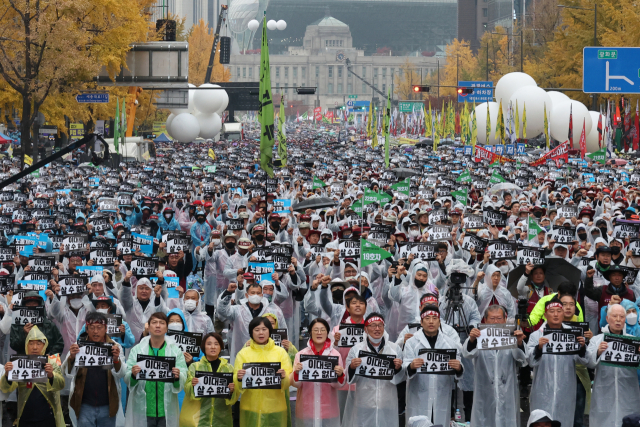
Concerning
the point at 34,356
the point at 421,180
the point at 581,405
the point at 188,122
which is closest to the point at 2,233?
the point at 34,356

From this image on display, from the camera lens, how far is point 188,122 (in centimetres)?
5809

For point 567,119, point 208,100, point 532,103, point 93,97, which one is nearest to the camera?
point 93,97

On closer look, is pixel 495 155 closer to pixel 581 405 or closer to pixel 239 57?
pixel 581 405

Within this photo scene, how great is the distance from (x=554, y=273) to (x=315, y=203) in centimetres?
880

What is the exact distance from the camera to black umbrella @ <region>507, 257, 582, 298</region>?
10450mm

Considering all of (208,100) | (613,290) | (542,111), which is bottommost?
(613,290)

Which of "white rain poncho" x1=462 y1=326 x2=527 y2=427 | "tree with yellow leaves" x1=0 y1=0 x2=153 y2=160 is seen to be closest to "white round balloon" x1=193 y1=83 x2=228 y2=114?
"tree with yellow leaves" x1=0 y1=0 x2=153 y2=160

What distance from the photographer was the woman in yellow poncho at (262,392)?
7480 millimetres

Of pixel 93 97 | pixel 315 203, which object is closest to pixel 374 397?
pixel 315 203

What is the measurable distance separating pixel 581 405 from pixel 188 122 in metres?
51.0

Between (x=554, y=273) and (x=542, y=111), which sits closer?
(x=554, y=273)

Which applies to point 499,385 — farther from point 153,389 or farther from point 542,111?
Answer: point 542,111

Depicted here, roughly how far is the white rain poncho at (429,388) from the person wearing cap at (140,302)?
2951 mm

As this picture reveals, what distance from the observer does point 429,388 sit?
784 cm
